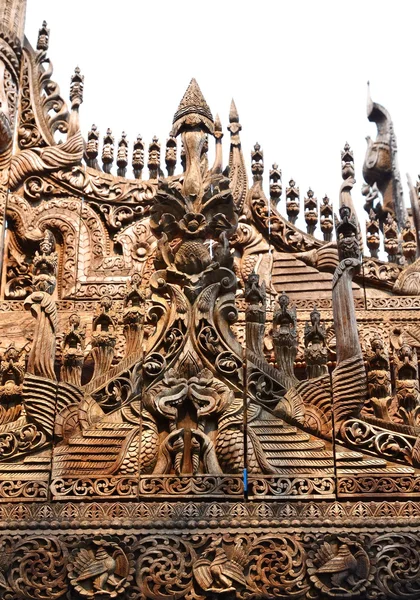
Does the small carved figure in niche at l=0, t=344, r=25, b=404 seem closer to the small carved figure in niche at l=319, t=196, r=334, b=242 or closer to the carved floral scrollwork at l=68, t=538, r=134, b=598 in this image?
the carved floral scrollwork at l=68, t=538, r=134, b=598

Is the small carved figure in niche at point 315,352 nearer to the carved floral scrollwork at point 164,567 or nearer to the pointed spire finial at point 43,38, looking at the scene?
the carved floral scrollwork at point 164,567

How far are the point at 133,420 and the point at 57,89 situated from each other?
5849 millimetres

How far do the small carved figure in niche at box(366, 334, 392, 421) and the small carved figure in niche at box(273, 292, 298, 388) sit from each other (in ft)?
2.58

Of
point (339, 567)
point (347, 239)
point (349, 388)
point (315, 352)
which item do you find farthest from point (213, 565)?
point (347, 239)


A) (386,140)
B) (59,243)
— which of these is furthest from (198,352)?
(386,140)

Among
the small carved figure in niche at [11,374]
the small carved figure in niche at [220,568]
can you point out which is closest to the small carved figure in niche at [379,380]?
the small carved figure in niche at [220,568]

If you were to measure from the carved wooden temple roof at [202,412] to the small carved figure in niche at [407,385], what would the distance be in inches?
0.8

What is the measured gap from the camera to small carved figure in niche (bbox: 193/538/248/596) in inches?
410

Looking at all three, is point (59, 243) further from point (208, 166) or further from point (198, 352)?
point (198, 352)

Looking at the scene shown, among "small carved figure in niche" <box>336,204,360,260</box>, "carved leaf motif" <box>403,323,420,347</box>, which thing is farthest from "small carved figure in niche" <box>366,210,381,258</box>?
"small carved figure in niche" <box>336,204,360,260</box>

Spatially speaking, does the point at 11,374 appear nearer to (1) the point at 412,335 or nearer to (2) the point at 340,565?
(2) the point at 340,565

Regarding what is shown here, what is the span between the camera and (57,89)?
16.0 meters

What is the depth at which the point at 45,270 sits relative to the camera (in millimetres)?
12711

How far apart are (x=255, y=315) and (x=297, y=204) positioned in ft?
10.7
